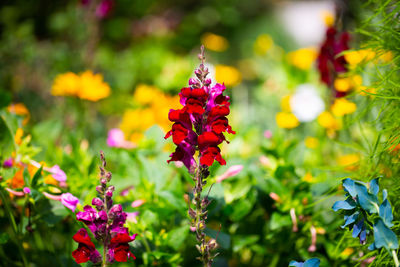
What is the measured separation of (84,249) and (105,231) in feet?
0.18

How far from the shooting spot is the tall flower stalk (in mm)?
720

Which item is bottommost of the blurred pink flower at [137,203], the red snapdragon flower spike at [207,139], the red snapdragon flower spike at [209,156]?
the blurred pink flower at [137,203]

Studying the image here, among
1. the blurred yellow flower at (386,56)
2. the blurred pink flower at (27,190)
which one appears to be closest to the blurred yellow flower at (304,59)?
the blurred yellow flower at (386,56)

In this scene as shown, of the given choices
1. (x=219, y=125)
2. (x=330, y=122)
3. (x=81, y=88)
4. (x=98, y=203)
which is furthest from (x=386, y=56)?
(x=81, y=88)

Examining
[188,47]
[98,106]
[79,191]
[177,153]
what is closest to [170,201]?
[177,153]

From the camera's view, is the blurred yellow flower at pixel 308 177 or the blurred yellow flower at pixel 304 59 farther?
the blurred yellow flower at pixel 304 59

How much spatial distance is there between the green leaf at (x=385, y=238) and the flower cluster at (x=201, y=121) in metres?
0.32

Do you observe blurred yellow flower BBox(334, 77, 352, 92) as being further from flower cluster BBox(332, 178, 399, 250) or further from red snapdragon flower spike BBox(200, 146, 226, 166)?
red snapdragon flower spike BBox(200, 146, 226, 166)

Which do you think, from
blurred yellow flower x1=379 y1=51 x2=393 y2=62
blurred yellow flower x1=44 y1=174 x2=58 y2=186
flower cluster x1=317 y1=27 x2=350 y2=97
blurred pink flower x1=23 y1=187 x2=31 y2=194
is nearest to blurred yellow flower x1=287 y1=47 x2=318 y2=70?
flower cluster x1=317 y1=27 x2=350 y2=97

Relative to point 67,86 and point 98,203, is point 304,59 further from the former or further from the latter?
point 98,203

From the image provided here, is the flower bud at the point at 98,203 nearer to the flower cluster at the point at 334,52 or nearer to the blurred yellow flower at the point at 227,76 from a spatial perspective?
the flower cluster at the point at 334,52

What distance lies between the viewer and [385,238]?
66cm

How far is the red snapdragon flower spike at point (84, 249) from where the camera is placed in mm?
730

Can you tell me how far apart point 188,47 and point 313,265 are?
11.5 ft
